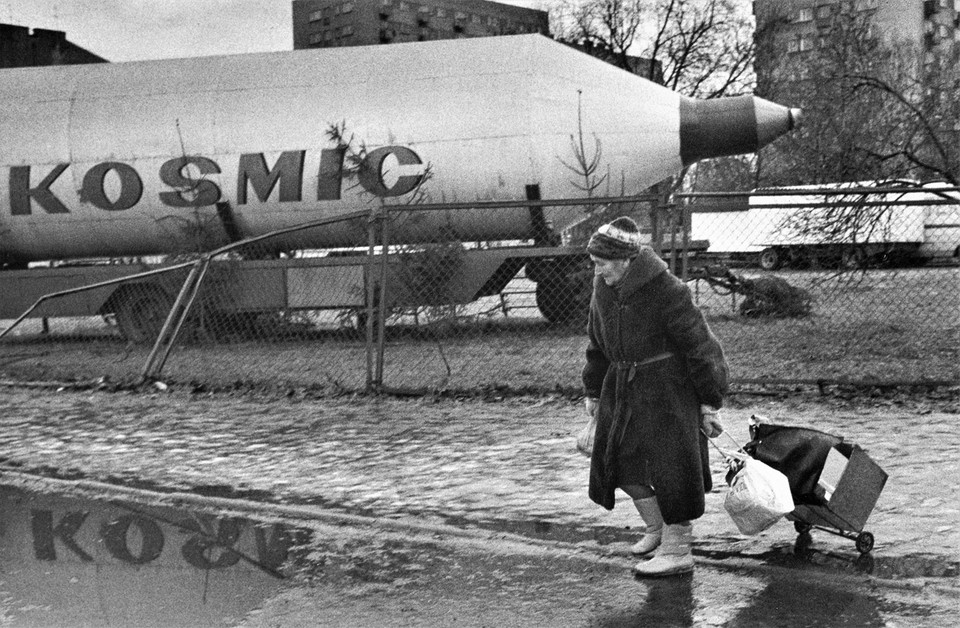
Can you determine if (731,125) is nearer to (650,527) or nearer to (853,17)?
(650,527)

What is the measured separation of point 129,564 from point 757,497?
9.36 feet

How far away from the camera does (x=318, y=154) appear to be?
54.2 feet

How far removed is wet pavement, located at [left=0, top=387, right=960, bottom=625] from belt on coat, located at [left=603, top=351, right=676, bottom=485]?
47 cm

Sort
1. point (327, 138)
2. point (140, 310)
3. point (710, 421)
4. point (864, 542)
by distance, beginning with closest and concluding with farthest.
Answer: point (710, 421) → point (864, 542) → point (327, 138) → point (140, 310)

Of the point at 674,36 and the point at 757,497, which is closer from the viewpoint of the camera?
the point at 757,497

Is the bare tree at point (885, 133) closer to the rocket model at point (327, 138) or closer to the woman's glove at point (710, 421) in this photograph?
the rocket model at point (327, 138)

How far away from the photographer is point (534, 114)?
52.1 feet

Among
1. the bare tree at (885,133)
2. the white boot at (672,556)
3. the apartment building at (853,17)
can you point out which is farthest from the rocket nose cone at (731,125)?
the white boot at (672,556)

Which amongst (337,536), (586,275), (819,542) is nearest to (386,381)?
(586,275)

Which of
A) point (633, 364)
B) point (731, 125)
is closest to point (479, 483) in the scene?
point (633, 364)

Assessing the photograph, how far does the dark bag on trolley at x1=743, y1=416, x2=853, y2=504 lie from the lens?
210 inches

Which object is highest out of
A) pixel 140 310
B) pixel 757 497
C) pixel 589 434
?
pixel 589 434

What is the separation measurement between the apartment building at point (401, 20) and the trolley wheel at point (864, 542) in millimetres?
34406

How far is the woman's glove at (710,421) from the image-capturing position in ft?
16.9
